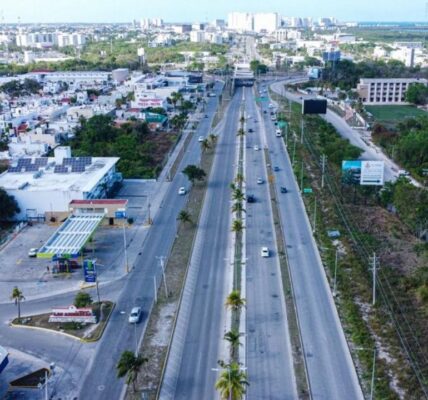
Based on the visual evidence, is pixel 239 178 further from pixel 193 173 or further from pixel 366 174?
pixel 366 174

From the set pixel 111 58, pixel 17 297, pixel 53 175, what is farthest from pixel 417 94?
pixel 111 58

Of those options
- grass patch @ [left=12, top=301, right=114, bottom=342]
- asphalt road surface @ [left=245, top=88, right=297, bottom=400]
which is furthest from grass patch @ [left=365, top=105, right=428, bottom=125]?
grass patch @ [left=12, top=301, right=114, bottom=342]

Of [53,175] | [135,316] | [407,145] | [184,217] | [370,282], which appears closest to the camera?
[135,316]

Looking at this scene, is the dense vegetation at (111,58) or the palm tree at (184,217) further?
the dense vegetation at (111,58)

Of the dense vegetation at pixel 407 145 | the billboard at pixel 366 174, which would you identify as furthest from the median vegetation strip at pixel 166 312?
the dense vegetation at pixel 407 145

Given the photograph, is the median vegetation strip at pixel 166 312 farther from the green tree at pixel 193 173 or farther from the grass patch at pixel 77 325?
the green tree at pixel 193 173

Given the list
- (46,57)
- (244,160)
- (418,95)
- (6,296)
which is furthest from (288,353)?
(46,57)
